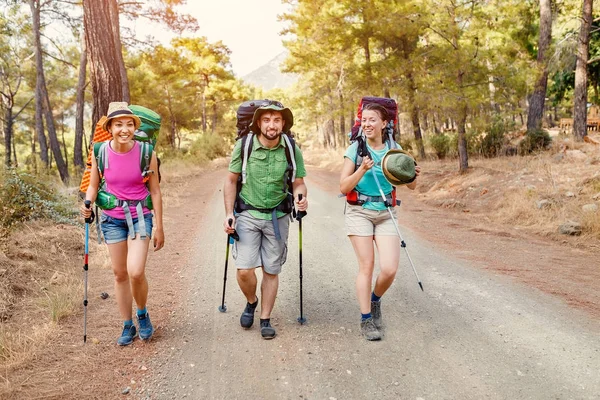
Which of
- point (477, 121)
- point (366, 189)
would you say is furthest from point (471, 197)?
point (366, 189)

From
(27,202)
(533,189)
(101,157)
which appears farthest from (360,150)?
(533,189)

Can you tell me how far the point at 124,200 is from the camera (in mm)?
3555

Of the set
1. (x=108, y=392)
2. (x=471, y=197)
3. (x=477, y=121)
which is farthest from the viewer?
(x=477, y=121)

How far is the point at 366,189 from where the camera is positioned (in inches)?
150

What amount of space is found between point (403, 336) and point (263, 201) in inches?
65.4

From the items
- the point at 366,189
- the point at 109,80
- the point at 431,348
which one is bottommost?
the point at 431,348

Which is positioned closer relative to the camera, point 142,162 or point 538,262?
point 142,162

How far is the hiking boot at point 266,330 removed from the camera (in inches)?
149

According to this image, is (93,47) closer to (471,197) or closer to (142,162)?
(142,162)

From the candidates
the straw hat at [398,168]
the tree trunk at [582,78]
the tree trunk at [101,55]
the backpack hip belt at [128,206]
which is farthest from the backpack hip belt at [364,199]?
the tree trunk at [582,78]

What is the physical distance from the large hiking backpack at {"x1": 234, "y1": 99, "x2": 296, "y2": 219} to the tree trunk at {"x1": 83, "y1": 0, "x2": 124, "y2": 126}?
6042 mm

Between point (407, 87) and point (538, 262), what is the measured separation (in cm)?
989

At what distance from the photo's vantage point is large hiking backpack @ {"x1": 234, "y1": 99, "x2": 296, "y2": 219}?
3748mm

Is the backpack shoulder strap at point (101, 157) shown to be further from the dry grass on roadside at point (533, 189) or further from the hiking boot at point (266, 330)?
the dry grass on roadside at point (533, 189)
